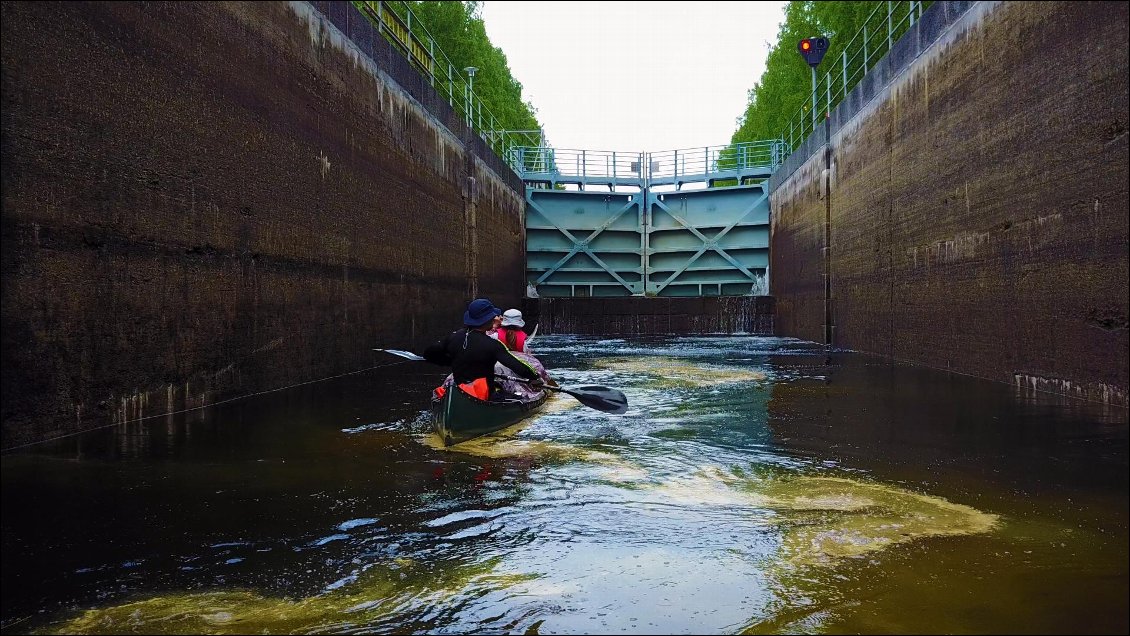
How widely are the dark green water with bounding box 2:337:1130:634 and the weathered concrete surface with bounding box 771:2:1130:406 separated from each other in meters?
0.97

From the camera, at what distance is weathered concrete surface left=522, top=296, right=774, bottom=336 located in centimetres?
2295

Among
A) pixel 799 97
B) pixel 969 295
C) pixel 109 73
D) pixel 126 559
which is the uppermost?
pixel 799 97

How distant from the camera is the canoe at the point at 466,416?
5734mm

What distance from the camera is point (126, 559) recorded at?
332cm

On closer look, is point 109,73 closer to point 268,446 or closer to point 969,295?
point 268,446

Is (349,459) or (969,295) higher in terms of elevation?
(969,295)

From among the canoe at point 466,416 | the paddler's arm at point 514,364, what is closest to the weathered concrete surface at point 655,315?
the paddler's arm at point 514,364

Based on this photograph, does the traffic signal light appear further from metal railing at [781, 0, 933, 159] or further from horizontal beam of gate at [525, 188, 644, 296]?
horizontal beam of gate at [525, 188, 644, 296]

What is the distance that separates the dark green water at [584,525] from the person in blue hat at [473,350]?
1.91ft

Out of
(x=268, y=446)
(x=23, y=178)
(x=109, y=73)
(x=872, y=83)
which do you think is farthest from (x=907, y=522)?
(x=872, y=83)

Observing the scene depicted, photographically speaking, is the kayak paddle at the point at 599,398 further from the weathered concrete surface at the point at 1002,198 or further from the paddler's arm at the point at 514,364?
the weathered concrete surface at the point at 1002,198

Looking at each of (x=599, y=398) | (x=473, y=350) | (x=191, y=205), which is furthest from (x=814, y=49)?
(x=191, y=205)

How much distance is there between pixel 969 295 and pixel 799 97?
65.6ft

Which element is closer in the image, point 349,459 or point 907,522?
point 907,522
